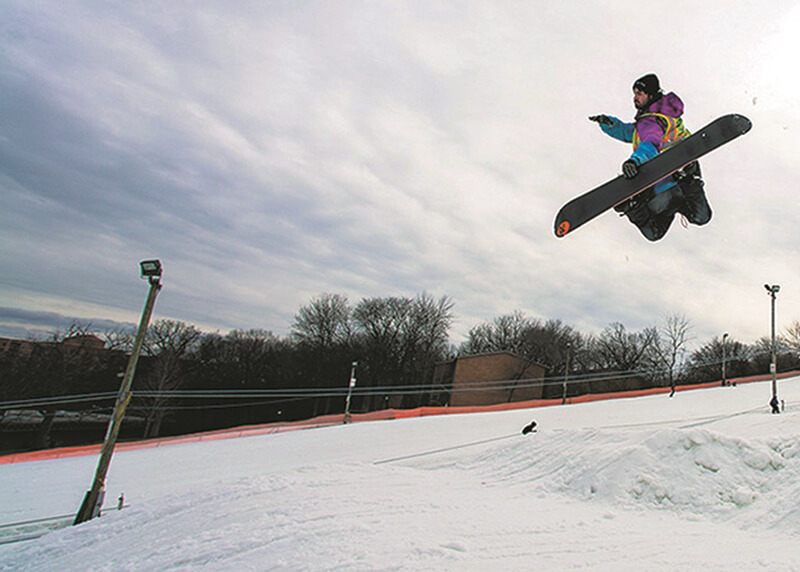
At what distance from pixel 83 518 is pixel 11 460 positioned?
12.7 metres

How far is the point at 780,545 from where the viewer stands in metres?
5.02

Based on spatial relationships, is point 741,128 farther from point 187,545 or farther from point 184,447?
point 184,447

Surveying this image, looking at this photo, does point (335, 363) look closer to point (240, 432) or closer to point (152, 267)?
point (240, 432)

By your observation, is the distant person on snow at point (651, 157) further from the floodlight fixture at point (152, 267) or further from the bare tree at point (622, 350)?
the bare tree at point (622, 350)

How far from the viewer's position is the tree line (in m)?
42.5

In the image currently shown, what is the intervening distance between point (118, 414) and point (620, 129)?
10.2 meters

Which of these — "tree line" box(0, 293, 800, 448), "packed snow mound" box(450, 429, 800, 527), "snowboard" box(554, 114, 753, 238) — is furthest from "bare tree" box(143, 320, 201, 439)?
"snowboard" box(554, 114, 753, 238)

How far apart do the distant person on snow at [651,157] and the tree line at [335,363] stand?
3805cm

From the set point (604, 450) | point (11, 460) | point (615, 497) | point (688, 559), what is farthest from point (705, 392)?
point (11, 460)

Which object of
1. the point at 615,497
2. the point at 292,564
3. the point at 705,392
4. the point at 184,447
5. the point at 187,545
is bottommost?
the point at 184,447

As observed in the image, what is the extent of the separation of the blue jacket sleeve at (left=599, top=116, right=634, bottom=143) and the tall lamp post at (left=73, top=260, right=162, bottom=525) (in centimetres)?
910

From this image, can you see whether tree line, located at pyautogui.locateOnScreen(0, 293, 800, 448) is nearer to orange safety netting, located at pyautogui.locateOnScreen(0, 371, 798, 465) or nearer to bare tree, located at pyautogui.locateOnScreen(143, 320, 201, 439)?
bare tree, located at pyautogui.locateOnScreen(143, 320, 201, 439)

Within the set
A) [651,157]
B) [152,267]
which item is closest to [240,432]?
[152,267]

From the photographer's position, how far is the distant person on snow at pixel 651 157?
354 cm
